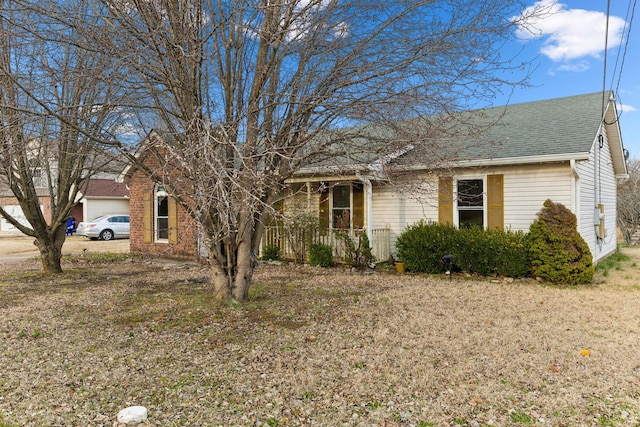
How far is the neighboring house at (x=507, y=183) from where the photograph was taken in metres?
9.03

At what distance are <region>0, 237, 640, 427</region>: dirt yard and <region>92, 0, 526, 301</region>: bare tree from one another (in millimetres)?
1480

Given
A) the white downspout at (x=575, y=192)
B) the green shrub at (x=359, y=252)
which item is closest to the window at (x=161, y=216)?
the green shrub at (x=359, y=252)

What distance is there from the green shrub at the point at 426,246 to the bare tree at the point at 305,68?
Result: 437cm

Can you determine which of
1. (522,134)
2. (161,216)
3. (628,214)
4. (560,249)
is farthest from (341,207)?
(628,214)

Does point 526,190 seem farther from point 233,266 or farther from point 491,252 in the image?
point 233,266

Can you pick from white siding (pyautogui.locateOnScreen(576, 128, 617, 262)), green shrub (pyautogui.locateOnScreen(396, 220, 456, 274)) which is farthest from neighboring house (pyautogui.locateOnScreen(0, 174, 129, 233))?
white siding (pyautogui.locateOnScreen(576, 128, 617, 262))

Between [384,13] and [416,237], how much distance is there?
5.64 m

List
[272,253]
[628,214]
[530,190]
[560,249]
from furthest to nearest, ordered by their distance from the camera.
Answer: [628,214], [272,253], [530,190], [560,249]

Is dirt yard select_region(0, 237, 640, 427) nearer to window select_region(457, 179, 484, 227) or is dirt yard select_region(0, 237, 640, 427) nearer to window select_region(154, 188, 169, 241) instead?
window select_region(457, 179, 484, 227)

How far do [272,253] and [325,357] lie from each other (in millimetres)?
8149

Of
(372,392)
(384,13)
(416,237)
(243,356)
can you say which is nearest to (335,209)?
(416,237)

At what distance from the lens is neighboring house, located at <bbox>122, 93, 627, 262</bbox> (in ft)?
29.6

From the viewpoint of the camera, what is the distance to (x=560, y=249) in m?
8.73

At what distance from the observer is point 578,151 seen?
8688 millimetres
